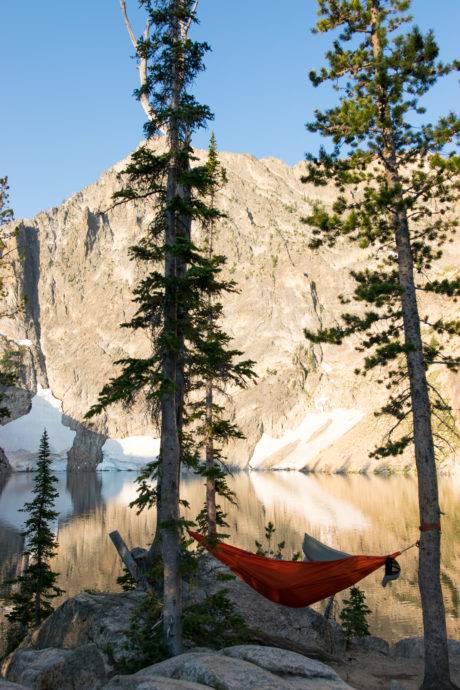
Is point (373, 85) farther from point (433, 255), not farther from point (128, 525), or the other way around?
point (128, 525)

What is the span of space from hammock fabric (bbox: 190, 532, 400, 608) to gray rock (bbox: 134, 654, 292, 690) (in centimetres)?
452

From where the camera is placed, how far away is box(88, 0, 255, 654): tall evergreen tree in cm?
966

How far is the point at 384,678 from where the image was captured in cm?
1238

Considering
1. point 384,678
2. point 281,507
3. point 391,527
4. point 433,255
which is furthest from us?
point 281,507

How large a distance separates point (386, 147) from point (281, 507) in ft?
143

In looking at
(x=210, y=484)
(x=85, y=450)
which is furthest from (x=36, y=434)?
(x=210, y=484)

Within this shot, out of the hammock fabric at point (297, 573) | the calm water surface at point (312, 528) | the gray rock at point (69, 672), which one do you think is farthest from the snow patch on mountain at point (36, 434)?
the gray rock at point (69, 672)

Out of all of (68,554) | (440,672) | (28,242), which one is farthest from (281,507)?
(28,242)

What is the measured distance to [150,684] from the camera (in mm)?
5836

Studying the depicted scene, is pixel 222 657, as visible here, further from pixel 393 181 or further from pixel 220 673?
pixel 393 181

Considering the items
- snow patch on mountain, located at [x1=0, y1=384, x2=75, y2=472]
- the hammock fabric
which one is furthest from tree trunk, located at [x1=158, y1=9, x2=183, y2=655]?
snow patch on mountain, located at [x1=0, y1=384, x2=75, y2=472]

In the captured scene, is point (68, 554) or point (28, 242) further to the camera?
point (28, 242)

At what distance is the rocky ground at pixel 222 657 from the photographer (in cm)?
629

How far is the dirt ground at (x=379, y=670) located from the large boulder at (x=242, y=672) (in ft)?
17.0
